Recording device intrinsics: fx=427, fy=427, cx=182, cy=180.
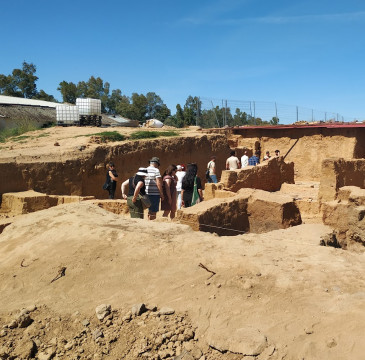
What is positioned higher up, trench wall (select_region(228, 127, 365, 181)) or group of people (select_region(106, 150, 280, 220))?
trench wall (select_region(228, 127, 365, 181))

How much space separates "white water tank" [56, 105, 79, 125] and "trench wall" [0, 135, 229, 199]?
5083 mm

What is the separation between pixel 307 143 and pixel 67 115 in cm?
1094

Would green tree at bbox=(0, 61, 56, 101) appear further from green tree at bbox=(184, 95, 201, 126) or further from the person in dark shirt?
the person in dark shirt

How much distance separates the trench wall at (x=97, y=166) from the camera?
10.8 metres

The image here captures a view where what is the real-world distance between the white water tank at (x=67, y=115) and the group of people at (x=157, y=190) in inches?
429

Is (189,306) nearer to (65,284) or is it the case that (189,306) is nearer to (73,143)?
(65,284)

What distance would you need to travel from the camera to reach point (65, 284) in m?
4.39

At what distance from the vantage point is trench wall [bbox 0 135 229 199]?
10805 millimetres

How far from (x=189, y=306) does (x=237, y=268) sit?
0.66 metres

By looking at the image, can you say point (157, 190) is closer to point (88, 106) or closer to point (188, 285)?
point (188, 285)

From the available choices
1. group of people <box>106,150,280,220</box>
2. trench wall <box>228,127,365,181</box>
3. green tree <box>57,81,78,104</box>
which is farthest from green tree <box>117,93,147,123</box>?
group of people <box>106,150,280,220</box>

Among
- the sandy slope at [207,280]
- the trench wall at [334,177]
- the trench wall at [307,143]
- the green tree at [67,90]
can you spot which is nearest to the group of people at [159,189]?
the sandy slope at [207,280]

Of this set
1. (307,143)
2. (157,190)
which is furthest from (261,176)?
(307,143)

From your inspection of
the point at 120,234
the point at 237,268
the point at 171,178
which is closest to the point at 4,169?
the point at 171,178
